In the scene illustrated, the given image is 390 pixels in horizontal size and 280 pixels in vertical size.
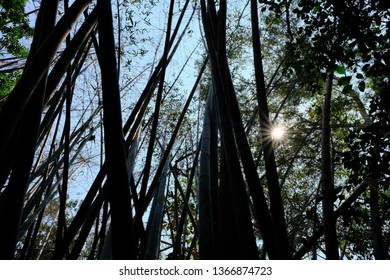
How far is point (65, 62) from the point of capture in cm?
105

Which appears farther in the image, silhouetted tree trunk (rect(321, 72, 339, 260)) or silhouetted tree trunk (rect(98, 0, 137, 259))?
silhouetted tree trunk (rect(321, 72, 339, 260))

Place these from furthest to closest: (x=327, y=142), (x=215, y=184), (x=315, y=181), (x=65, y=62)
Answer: (x=315, y=181) < (x=327, y=142) < (x=215, y=184) < (x=65, y=62)

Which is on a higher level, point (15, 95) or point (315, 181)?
point (315, 181)

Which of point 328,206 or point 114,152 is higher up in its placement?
point 328,206

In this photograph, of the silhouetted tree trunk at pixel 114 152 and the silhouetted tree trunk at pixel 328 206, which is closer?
the silhouetted tree trunk at pixel 114 152

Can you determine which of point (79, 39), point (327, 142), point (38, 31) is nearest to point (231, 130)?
point (79, 39)

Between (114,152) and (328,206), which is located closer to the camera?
(114,152)

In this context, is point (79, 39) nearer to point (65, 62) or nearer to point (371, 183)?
point (65, 62)

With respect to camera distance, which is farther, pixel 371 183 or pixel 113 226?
pixel 371 183

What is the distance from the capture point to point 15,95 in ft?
2.63

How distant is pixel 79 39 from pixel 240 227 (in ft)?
2.91
